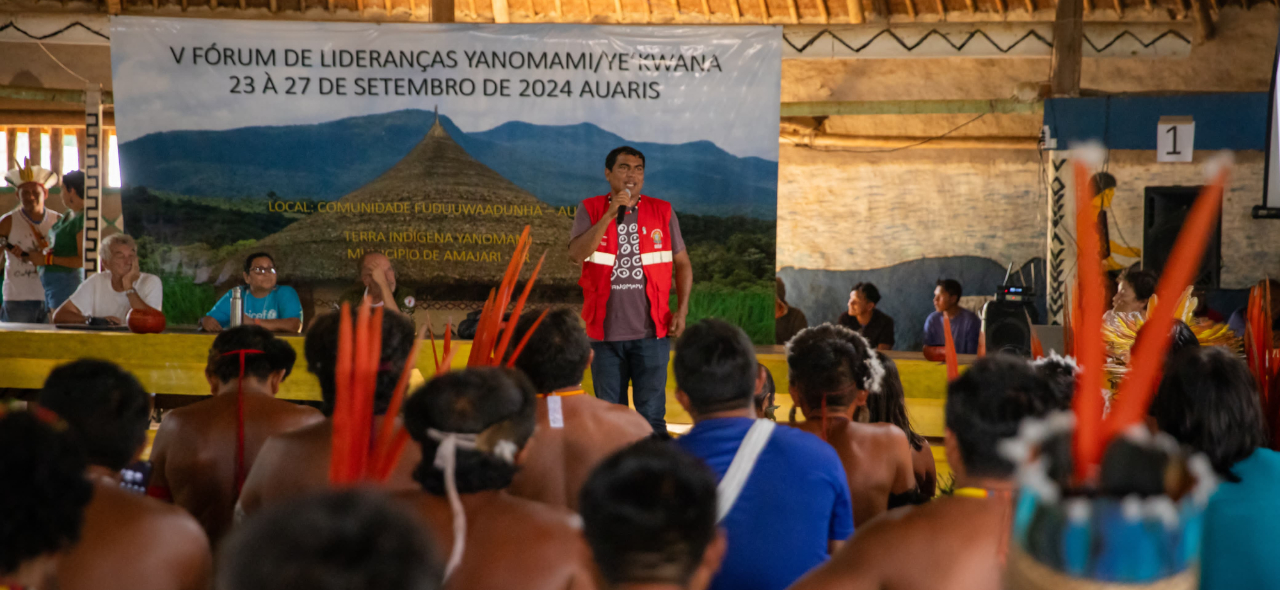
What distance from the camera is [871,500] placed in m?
2.47

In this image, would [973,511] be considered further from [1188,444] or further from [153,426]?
[153,426]

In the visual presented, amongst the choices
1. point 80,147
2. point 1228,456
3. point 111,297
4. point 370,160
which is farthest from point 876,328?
point 80,147

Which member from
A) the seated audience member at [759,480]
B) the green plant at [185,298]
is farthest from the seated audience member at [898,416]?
the green plant at [185,298]

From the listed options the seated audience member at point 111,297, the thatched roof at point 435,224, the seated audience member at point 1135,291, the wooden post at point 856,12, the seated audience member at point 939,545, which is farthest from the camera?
the wooden post at point 856,12

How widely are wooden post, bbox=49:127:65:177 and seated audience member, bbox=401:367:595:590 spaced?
8.50 m

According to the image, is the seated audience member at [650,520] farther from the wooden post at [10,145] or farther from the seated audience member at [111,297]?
the wooden post at [10,145]

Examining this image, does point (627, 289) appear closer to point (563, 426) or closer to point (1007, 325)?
point (563, 426)

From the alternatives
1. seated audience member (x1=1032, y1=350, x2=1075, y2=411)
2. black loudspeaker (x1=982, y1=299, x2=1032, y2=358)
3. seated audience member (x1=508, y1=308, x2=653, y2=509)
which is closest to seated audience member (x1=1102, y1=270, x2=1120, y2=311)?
black loudspeaker (x1=982, y1=299, x2=1032, y2=358)

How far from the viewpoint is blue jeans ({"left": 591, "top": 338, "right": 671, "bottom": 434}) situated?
427 cm

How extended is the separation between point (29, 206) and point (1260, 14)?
8.60 meters

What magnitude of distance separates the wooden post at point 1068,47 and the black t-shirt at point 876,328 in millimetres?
1951

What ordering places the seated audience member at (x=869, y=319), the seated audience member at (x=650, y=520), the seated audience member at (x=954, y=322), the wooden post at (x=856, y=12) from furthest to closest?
1. the wooden post at (x=856, y=12)
2. the seated audience member at (x=869, y=319)
3. the seated audience member at (x=954, y=322)
4. the seated audience member at (x=650, y=520)

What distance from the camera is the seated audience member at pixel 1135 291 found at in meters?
4.44

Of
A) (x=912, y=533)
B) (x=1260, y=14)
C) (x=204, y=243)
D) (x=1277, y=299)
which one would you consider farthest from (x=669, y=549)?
(x=1260, y=14)
